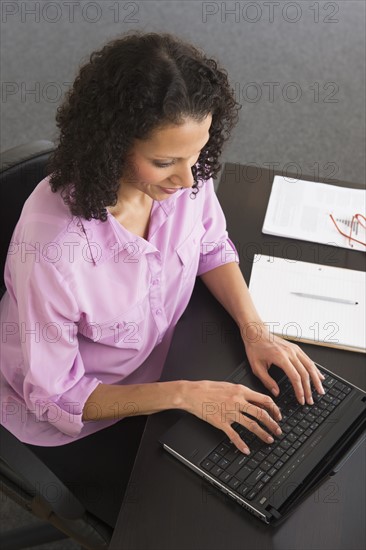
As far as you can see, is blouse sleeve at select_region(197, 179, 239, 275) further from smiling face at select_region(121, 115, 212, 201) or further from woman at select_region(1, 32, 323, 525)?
smiling face at select_region(121, 115, 212, 201)

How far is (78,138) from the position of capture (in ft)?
3.74

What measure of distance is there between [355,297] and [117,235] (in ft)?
1.57

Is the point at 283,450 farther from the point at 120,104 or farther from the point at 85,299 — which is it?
the point at 120,104

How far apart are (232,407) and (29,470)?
1.10ft

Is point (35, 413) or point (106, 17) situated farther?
point (106, 17)

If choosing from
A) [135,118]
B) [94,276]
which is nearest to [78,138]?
[135,118]

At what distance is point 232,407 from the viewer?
45.4 inches

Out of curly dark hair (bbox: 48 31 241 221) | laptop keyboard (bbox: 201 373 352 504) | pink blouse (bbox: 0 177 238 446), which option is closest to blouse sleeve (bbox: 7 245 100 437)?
pink blouse (bbox: 0 177 238 446)

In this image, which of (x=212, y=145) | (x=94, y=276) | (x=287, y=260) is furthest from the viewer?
(x=287, y=260)

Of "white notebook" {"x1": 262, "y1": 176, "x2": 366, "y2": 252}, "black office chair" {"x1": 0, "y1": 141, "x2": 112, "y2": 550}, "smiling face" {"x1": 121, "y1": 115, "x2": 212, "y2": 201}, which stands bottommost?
"black office chair" {"x1": 0, "y1": 141, "x2": 112, "y2": 550}

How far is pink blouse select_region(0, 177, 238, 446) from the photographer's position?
1159 millimetres

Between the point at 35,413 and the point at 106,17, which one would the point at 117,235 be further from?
the point at 106,17

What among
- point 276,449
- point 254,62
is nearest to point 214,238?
point 276,449

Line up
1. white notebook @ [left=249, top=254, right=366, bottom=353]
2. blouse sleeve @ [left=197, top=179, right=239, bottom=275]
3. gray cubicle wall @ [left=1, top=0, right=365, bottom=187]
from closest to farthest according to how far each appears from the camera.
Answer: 1. white notebook @ [left=249, top=254, right=366, bottom=353]
2. blouse sleeve @ [left=197, top=179, right=239, bottom=275]
3. gray cubicle wall @ [left=1, top=0, right=365, bottom=187]
